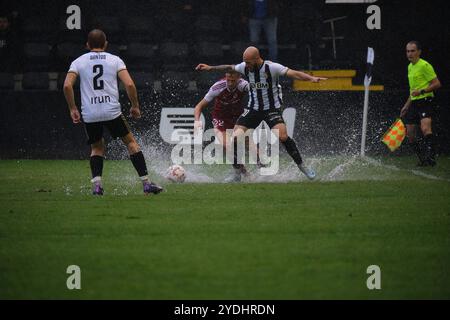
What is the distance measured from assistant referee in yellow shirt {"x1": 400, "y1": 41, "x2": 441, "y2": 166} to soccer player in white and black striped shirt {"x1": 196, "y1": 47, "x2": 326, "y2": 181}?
375 centimetres

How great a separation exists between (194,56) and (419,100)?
5.70 metres

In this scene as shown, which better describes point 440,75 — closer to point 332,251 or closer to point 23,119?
point 23,119

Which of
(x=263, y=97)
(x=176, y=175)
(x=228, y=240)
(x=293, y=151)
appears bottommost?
(x=228, y=240)

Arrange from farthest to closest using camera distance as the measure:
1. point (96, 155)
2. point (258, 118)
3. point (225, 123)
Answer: point (225, 123), point (258, 118), point (96, 155)

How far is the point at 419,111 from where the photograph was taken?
18.2m

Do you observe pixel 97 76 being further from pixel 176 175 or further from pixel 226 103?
pixel 226 103

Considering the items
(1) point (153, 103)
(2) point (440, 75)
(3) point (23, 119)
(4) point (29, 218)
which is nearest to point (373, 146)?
(2) point (440, 75)

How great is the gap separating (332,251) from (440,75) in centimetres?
1412

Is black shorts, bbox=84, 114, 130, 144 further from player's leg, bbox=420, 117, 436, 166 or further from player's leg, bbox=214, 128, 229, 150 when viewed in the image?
player's leg, bbox=420, 117, 436, 166

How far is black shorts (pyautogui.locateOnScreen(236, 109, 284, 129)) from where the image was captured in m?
14.9

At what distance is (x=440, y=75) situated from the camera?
2188cm

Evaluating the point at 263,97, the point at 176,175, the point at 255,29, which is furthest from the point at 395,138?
the point at 176,175

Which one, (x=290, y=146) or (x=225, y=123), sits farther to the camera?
(x=225, y=123)

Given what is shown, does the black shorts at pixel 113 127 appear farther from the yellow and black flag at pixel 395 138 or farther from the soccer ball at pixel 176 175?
the yellow and black flag at pixel 395 138
